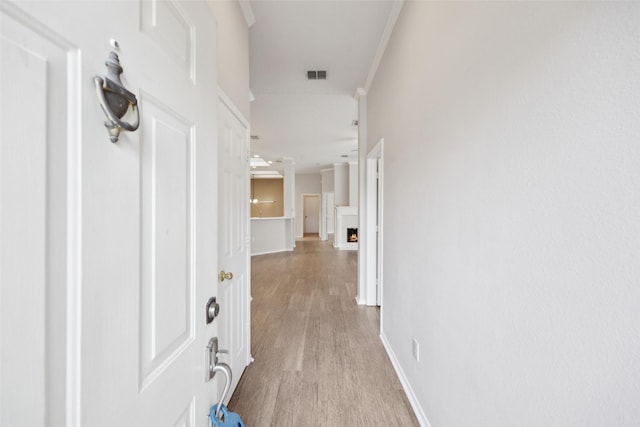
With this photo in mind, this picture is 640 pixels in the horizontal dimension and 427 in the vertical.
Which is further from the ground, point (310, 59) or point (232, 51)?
point (310, 59)

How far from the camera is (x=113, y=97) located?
48 centimetres

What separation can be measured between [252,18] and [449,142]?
190 cm

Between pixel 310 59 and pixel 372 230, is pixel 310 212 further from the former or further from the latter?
pixel 310 59

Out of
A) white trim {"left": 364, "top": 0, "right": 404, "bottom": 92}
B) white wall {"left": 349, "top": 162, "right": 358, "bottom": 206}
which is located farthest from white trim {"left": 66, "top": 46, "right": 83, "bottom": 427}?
white wall {"left": 349, "top": 162, "right": 358, "bottom": 206}

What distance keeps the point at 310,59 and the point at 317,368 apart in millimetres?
2953

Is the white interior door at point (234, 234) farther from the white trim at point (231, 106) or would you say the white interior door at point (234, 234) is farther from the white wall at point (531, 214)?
the white wall at point (531, 214)

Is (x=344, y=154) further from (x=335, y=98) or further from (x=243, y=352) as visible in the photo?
(x=243, y=352)

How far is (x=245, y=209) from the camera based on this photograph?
6.94 feet

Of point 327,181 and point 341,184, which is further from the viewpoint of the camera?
point 327,181

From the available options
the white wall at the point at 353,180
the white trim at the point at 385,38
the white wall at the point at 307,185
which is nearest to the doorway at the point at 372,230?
the white trim at the point at 385,38

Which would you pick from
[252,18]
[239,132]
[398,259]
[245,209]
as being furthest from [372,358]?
[252,18]

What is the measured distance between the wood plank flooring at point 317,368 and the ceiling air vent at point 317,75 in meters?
2.84

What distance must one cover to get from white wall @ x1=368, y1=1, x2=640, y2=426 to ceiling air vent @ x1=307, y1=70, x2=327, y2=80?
69.8 inches

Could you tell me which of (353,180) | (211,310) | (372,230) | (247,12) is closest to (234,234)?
(211,310)
